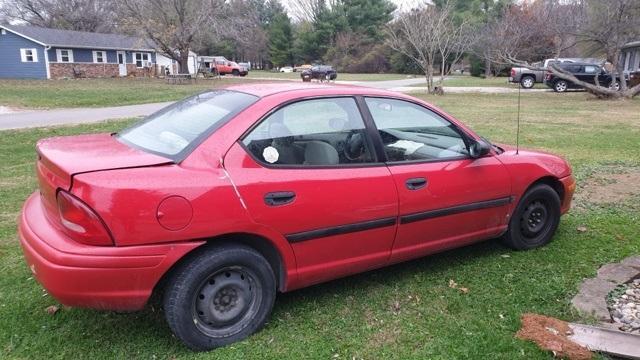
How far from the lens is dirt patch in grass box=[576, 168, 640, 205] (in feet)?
20.2

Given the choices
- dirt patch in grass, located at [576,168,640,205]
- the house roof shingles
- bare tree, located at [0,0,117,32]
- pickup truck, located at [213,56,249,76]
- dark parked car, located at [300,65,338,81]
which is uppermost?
bare tree, located at [0,0,117,32]

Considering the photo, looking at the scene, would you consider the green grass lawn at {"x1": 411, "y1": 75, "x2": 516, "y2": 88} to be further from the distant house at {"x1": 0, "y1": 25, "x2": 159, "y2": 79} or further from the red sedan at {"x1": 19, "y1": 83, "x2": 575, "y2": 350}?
the red sedan at {"x1": 19, "y1": 83, "x2": 575, "y2": 350}

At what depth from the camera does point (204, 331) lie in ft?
9.87

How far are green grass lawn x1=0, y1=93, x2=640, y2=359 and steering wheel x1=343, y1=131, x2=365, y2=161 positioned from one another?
1.03 meters

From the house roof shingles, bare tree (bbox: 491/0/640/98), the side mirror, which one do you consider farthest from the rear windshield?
the house roof shingles

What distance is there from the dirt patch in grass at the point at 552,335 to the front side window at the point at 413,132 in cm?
128

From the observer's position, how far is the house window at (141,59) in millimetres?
46562

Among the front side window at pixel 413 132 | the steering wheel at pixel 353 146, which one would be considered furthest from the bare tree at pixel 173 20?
the steering wheel at pixel 353 146

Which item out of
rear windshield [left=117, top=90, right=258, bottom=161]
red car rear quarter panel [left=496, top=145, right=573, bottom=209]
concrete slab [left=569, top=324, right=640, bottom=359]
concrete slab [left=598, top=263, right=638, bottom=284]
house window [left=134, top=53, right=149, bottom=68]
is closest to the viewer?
concrete slab [left=569, top=324, right=640, bottom=359]

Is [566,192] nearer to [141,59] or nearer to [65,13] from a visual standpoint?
[141,59]

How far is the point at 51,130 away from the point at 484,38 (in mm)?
24266

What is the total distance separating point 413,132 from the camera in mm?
3934

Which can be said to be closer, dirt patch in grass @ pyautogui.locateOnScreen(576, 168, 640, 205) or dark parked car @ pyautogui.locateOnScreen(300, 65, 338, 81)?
dirt patch in grass @ pyautogui.locateOnScreen(576, 168, 640, 205)

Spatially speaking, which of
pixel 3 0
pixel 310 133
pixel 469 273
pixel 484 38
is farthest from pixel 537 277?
pixel 3 0
